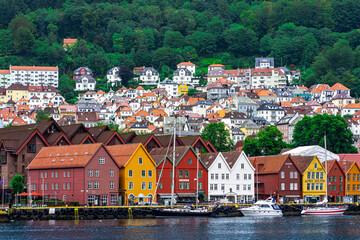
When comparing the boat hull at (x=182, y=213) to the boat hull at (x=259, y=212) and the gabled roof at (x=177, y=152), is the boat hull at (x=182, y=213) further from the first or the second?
the gabled roof at (x=177, y=152)

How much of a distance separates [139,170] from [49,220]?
50.6 feet

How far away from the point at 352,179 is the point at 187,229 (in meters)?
45.0

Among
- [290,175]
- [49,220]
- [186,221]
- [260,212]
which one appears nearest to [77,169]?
[49,220]

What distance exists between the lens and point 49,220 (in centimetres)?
8656

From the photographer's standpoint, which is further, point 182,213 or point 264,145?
point 264,145

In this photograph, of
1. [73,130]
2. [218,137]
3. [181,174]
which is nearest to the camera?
[181,174]

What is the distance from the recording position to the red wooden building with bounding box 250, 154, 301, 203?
109 m

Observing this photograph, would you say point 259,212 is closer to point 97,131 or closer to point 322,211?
point 322,211

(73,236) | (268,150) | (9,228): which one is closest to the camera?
(73,236)

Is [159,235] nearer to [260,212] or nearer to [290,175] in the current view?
[260,212]

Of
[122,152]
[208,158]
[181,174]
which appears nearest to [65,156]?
[122,152]

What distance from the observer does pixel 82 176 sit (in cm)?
9319

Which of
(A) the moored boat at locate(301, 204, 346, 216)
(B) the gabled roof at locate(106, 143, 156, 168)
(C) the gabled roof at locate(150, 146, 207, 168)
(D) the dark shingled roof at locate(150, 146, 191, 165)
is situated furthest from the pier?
(A) the moored boat at locate(301, 204, 346, 216)

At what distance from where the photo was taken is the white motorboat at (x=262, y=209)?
96125 mm
